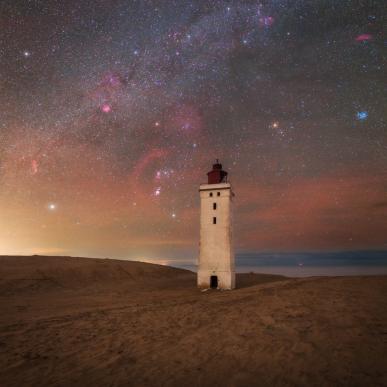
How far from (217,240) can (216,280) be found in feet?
13.2

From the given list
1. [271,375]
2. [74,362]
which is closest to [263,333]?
[271,375]

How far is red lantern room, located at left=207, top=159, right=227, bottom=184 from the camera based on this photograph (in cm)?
2742

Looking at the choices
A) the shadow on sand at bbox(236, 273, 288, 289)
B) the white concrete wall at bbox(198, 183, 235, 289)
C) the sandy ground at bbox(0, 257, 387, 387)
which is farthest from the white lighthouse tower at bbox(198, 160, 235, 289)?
the sandy ground at bbox(0, 257, 387, 387)

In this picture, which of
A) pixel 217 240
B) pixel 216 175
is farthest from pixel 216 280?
pixel 216 175

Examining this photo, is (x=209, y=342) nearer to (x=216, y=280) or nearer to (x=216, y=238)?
(x=216, y=238)

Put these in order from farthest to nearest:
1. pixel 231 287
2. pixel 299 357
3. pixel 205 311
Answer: pixel 231 287 → pixel 205 311 → pixel 299 357

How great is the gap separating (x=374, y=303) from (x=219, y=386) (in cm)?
1109

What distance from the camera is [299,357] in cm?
820

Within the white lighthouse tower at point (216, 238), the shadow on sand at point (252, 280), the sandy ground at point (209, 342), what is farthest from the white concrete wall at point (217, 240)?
the sandy ground at point (209, 342)

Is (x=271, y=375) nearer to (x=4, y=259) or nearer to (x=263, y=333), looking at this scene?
(x=263, y=333)

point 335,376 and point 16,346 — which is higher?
point 335,376

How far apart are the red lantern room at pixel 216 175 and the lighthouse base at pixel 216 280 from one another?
932cm

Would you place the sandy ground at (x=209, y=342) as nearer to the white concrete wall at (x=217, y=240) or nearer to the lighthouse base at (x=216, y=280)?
the lighthouse base at (x=216, y=280)

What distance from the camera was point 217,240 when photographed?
25812 millimetres
